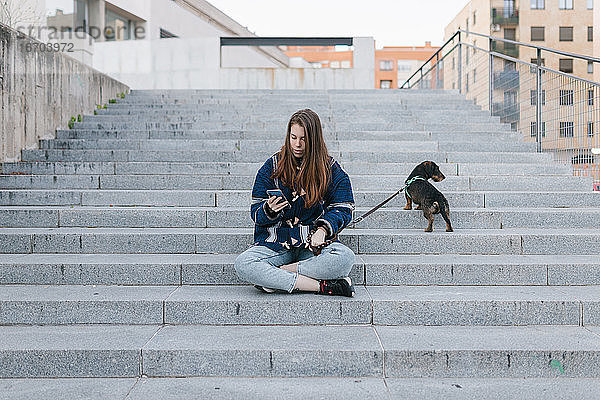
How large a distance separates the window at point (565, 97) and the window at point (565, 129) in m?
0.23

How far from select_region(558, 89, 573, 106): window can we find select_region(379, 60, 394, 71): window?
5561 cm

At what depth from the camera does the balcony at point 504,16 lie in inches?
1622

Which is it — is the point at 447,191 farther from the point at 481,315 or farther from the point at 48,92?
the point at 48,92

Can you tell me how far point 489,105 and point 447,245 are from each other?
5.23m

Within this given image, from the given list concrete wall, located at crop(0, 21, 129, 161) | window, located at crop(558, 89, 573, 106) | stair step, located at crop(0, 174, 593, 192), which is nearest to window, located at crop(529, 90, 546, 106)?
window, located at crop(558, 89, 573, 106)

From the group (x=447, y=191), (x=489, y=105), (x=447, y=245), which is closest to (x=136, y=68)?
(x=489, y=105)

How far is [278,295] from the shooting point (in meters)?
3.54

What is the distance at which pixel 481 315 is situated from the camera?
3.44 meters

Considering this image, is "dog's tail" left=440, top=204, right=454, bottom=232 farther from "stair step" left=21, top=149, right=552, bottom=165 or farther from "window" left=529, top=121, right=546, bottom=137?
"window" left=529, top=121, right=546, bottom=137

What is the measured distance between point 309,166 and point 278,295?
85cm

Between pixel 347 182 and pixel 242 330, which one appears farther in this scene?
pixel 347 182

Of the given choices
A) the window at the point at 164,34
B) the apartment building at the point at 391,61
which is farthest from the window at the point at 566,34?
the window at the point at 164,34

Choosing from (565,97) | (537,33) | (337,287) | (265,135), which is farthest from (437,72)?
(537,33)

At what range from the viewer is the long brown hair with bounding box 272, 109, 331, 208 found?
11.8ft
